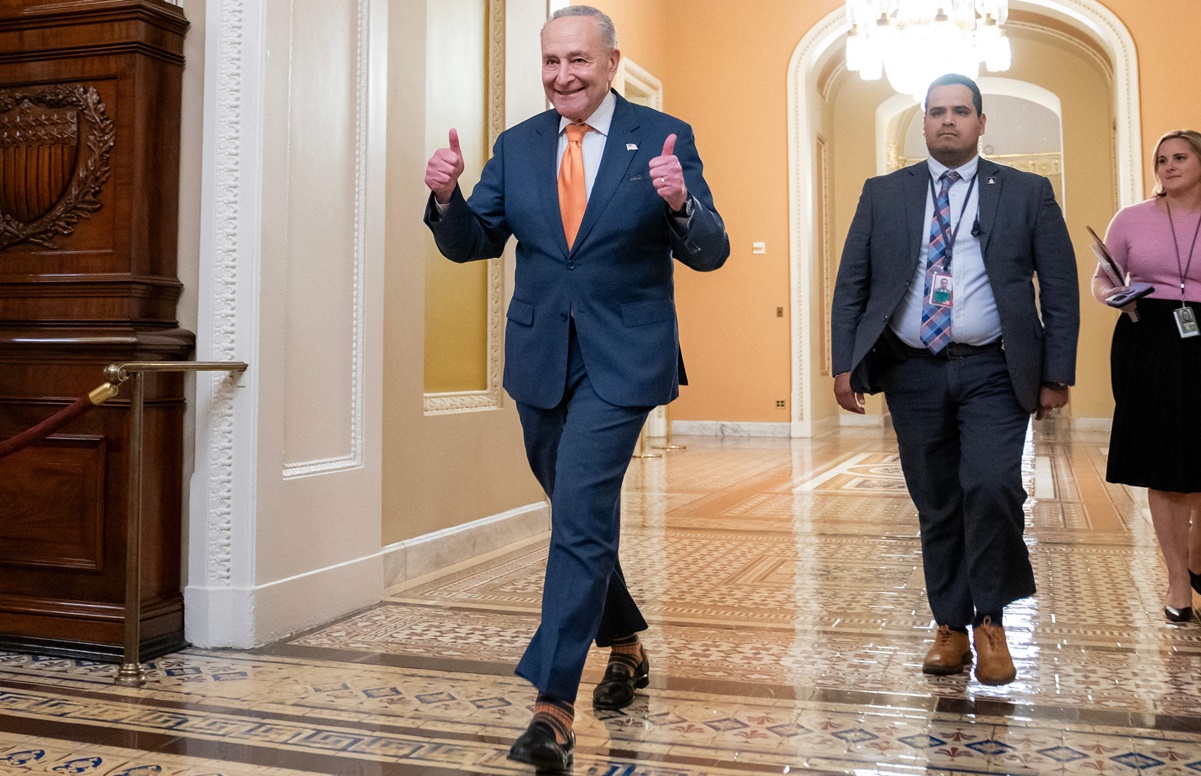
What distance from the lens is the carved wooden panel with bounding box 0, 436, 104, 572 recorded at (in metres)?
3.32

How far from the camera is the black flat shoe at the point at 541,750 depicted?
7.24 ft

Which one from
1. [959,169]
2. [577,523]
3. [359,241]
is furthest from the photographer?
[359,241]

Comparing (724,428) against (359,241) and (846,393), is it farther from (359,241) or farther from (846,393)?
(846,393)

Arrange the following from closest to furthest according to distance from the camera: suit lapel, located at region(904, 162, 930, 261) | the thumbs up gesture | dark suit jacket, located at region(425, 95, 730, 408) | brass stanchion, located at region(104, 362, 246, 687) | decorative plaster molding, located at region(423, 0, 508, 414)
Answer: the thumbs up gesture < dark suit jacket, located at region(425, 95, 730, 408) < suit lapel, located at region(904, 162, 930, 261) < brass stanchion, located at region(104, 362, 246, 687) < decorative plaster molding, located at region(423, 0, 508, 414)

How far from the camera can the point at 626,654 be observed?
2824mm

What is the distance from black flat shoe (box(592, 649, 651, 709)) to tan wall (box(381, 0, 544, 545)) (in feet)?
5.56

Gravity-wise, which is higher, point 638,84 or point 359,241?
point 638,84

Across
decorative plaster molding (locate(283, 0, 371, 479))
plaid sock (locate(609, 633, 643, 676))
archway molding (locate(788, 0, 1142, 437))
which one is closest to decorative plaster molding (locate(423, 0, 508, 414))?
decorative plaster molding (locate(283, 0, 371, 479))

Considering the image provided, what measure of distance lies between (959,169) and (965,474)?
0.82m

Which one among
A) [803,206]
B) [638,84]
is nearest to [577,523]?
[638,84]

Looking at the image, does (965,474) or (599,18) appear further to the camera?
(965,474)

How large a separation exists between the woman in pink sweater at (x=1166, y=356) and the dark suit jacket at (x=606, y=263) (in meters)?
1.86

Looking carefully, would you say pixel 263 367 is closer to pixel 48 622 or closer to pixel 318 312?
pixel 318 312

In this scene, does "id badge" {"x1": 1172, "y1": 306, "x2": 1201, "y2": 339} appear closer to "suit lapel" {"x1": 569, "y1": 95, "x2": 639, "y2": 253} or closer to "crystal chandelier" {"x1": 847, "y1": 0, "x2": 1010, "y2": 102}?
"suit lapel" {"x1": 569, "y1": 95, "x2": 639, "y2": 253}
